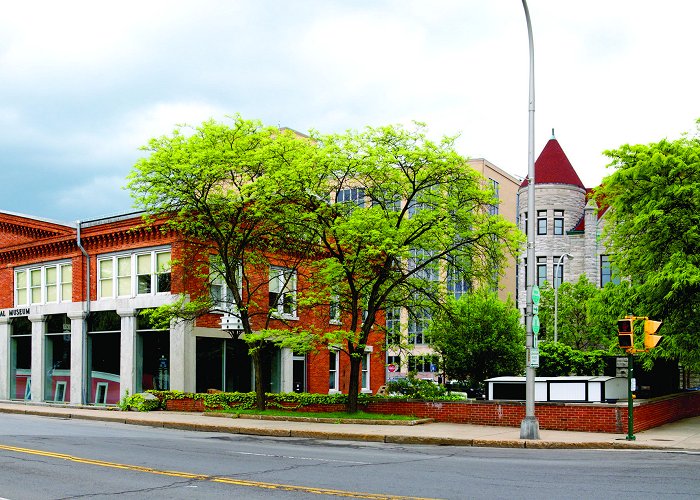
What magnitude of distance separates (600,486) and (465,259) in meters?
15.4

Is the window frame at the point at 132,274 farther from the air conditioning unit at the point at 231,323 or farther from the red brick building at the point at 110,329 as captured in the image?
the air conditioning unit at the point at 231,323

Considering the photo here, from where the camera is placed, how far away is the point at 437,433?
22312 mm

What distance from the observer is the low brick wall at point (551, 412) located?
22.8 meters

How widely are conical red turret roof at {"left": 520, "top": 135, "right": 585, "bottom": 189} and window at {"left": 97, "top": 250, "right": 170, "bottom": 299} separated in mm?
42715

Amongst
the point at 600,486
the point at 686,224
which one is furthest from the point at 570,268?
the point at 600,486

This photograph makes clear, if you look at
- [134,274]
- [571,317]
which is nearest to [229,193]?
[134,274]

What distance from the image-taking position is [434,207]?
2694 cm

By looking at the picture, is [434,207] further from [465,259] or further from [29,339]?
[29,339]

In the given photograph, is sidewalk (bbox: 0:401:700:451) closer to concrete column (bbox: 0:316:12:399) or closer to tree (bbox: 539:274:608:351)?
concrete column (bbox: 0:316:12:399)

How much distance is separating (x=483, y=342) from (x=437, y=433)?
1960 centimetres

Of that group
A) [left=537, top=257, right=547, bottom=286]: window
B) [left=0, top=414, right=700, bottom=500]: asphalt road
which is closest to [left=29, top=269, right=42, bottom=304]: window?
[left=0, top=414, right=700, bottom=500]: asphalt road

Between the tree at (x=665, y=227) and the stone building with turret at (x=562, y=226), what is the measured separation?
37.7 m

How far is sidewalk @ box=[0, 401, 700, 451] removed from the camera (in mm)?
20078

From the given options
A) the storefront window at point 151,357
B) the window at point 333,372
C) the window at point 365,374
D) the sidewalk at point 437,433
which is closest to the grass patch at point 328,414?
the sidewalk at point 437,433
